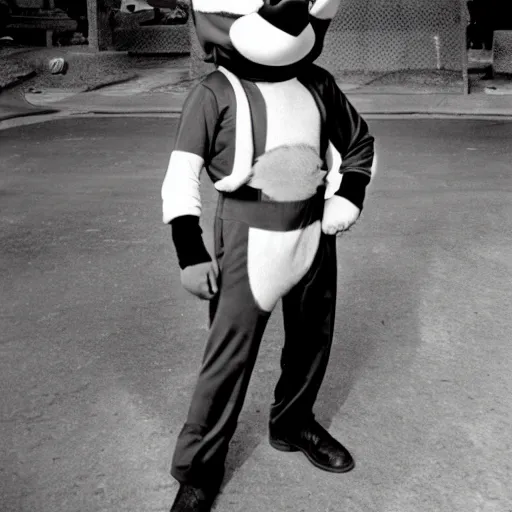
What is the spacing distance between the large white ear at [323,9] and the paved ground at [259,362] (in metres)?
1.36

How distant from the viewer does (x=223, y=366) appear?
2.24 m

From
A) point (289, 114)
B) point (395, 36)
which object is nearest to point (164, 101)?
point (395, 36)

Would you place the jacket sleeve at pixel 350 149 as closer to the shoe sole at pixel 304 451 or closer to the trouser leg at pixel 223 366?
the trouser leg at pixel 223 366

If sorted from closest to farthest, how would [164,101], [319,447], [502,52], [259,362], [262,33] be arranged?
[262,33]
[319,447]
[259,362]
[164,101]
[502,52]

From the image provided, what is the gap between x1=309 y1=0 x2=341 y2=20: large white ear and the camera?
6.98 feet

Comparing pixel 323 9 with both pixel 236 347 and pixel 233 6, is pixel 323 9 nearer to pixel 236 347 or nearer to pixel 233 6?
pixel 233 6

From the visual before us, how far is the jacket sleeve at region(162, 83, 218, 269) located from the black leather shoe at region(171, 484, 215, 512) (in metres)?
0.69

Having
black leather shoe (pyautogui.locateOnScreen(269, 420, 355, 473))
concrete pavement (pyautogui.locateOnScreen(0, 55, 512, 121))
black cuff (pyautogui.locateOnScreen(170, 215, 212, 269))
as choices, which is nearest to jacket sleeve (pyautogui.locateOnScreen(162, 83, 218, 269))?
black cuff (pyautogui.locateOnScreen(170, 215, 212, 269))

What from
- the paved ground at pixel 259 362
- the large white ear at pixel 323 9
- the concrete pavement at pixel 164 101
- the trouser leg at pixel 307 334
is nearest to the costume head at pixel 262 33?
the large white ear at pixel 323 9

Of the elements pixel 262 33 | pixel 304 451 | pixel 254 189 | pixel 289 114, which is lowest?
pixel 304 451

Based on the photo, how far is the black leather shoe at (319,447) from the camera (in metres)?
2.57

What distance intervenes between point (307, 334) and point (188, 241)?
1.67 feet

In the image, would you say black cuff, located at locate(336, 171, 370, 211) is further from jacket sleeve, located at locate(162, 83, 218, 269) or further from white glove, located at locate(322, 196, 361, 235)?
jacket sleeve, located at locate(162, 83, 218, 269)

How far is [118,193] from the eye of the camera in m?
6.22
